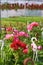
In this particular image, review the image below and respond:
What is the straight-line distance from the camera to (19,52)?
45.9 inches

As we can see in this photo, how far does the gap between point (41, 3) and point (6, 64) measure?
2842mm

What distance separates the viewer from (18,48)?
114cm

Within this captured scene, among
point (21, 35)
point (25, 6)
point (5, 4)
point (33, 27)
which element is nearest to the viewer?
point (21, 35)

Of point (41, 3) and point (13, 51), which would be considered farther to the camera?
point (41, 3)

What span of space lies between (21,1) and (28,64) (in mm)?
2814

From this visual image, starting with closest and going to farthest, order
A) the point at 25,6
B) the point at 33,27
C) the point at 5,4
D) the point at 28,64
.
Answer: the point at 28,64 → the point at 33,27 → the point at 5,4 → the point at 25,6

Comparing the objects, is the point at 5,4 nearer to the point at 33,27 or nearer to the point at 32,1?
the point at 32,1

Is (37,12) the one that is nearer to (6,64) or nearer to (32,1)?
(32,1)

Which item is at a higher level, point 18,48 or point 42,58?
point 18,48

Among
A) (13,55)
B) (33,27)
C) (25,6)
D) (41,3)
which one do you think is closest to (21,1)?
(25,6)

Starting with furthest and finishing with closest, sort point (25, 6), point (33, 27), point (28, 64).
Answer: point (25, 6) → point (33, 27) → point (28, 64)

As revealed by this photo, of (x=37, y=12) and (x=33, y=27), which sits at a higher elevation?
(x=33, y=27)

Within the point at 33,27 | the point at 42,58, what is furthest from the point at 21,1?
the point at 42,58

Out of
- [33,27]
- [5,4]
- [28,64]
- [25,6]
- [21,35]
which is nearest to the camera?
[28,64]
